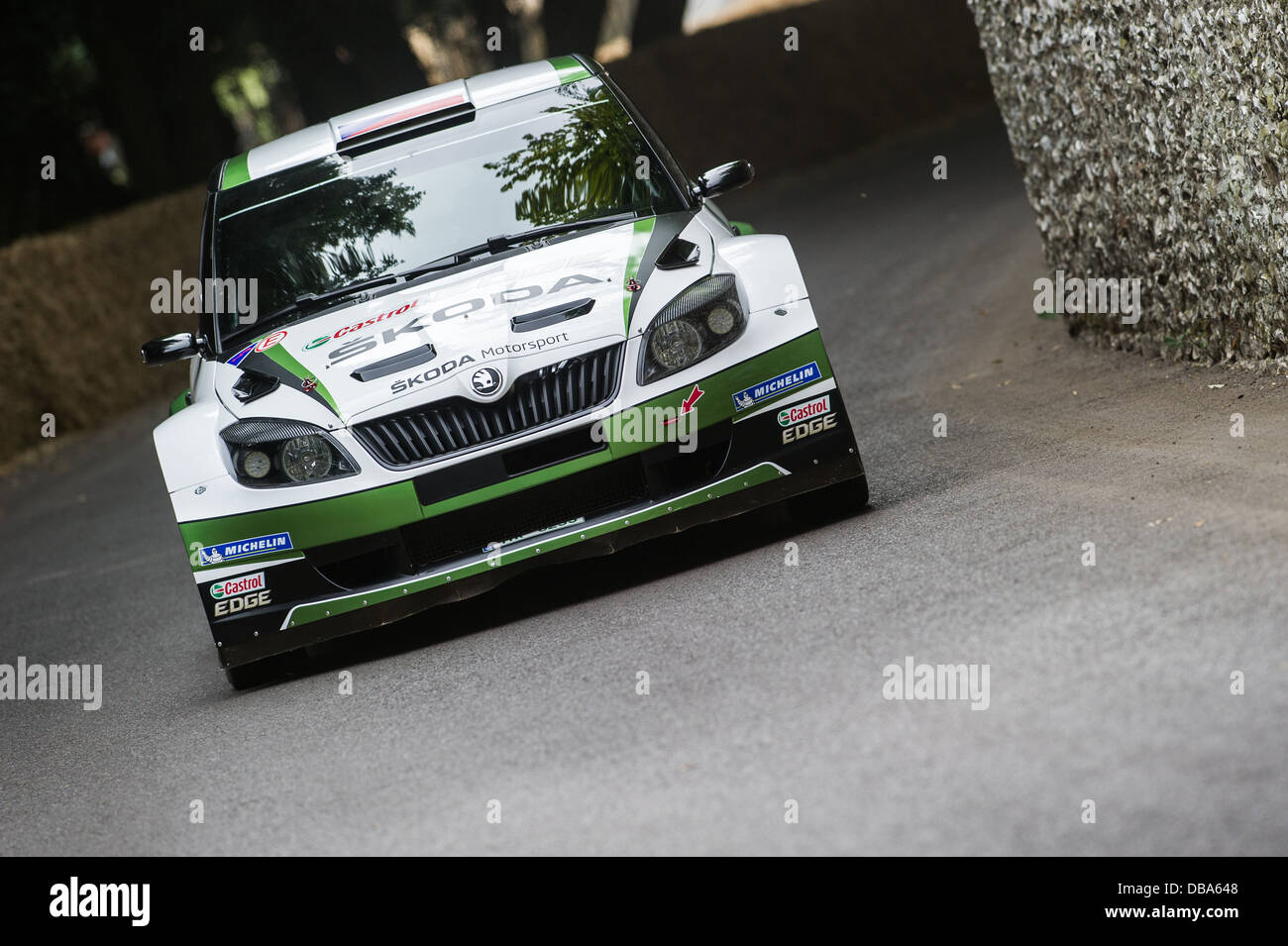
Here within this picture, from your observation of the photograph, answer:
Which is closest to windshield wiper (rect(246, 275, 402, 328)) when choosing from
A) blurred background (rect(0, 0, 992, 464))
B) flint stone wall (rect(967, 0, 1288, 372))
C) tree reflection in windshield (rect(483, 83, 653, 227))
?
tree reflection in windshield (rect(483, 83, 653, 227))

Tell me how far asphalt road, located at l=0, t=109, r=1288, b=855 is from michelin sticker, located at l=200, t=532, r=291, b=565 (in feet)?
1.92

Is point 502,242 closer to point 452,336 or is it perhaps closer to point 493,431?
point 452,336

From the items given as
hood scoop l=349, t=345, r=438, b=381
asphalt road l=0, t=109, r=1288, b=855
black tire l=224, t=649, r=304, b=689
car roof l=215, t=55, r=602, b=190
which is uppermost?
car roof l=215, t=55, r=602, b=190

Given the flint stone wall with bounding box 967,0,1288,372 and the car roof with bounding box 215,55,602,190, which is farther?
the car roof with bounding box 215,55,602,190

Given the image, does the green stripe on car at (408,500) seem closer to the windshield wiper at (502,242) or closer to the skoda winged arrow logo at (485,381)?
the skoda winged arrow logo at (485,381)

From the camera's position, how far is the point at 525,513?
254 inches

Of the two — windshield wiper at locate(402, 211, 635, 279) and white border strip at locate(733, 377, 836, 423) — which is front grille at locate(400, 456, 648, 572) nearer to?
white border strip at locate(733, 377, 836, 423)

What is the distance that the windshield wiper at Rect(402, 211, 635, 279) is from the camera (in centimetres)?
730

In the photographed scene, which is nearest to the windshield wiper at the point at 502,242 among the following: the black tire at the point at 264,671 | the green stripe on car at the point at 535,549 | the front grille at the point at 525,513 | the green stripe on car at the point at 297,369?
the green stripe on car at the point at 297,369

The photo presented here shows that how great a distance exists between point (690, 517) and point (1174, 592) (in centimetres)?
201

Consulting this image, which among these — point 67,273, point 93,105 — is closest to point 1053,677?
point 67,273

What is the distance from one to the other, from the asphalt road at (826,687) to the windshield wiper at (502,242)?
1461 millimetres

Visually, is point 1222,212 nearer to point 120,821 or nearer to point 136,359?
point 120,821

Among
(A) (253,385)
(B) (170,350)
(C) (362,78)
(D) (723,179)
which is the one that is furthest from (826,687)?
(C) (362,78)
